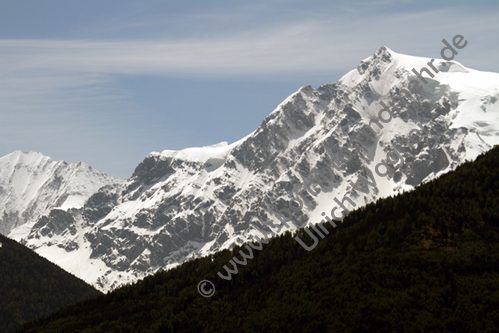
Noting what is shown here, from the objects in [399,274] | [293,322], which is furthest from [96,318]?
[399,274]

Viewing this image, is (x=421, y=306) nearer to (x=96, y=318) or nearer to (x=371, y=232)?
(x=371, y=232)

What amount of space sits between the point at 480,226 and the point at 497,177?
23113mm

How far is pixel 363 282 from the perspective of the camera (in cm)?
Answer: 13350

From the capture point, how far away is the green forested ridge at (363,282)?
11969 centimetres

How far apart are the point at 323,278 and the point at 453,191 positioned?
43890 mm

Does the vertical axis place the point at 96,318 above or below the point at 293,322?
above

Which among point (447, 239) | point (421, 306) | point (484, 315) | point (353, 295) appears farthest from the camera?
point (447, 239)

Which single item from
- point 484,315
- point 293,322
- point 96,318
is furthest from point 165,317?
point 484,315

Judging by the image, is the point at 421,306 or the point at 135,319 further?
the point at 135,319

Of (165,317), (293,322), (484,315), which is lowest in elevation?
(484,315)

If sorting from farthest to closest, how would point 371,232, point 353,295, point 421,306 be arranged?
point 371,232 < point 353,295 < point 421,306

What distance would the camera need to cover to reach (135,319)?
16038cm

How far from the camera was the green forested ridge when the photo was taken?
4712 inches

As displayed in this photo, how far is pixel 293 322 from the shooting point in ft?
429
